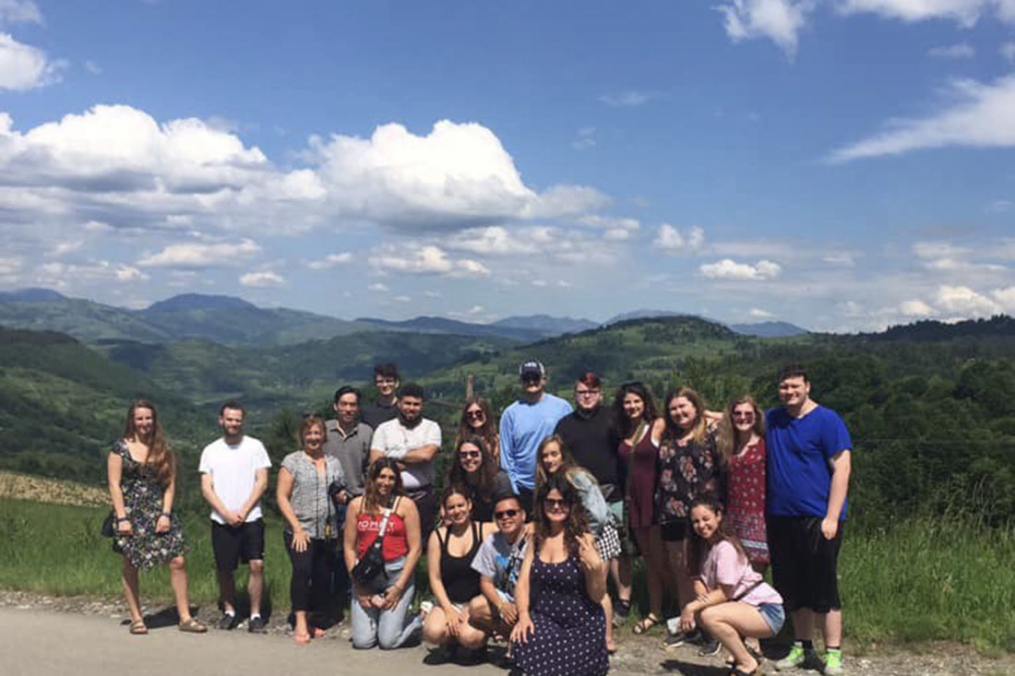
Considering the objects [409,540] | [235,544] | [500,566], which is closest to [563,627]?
[500,566]

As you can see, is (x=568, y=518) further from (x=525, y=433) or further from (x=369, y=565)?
(x=369, y=565)

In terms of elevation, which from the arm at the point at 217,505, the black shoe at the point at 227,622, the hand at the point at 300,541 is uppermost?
the arm at the point at 217,505

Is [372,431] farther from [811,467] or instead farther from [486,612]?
[811,467]

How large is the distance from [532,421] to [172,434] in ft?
642

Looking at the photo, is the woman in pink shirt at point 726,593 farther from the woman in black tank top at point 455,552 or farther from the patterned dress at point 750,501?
the woman in black tank top at point 455,552

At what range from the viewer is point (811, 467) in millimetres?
5160

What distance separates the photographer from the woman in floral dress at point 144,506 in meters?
6.18

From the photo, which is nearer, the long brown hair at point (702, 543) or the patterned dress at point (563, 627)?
the patterned dress at point (563, 627)

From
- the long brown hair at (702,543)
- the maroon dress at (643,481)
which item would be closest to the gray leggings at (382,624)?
the maroon dress at (643,481)

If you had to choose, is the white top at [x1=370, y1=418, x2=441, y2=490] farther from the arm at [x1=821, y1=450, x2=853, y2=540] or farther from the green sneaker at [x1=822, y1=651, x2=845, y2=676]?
the green sneaker at [x1=822, y1=651, x2=845, y2=676]

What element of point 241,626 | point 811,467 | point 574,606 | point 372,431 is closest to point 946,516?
point 811,467

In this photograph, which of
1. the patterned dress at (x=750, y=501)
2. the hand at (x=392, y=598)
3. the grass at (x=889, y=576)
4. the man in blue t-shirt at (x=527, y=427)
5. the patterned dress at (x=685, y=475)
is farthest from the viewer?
the man in blue t-shirt at (x=527, y=427)

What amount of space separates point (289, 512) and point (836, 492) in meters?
4.01

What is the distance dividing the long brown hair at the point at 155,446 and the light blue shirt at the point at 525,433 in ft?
8.79
